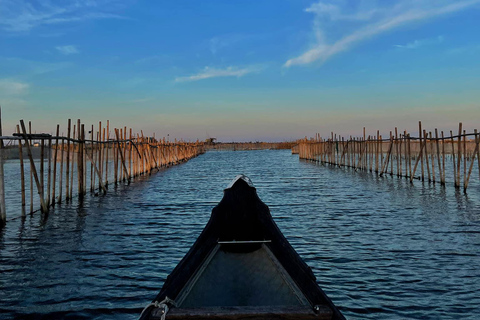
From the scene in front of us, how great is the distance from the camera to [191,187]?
72.0 ft

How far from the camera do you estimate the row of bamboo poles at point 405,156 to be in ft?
57.7

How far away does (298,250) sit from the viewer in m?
8.46

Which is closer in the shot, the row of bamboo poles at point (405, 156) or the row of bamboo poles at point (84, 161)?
the row of bamboo poles at point (84, 161)

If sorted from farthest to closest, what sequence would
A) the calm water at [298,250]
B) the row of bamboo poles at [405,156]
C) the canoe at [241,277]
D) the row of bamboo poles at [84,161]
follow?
the row of bamboo poles at [405,156], the row of bamboo poles at [84,161], the calm water at [298,250], the canoe at [241,277]

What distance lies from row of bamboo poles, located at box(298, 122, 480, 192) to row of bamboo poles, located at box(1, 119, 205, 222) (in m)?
13.2

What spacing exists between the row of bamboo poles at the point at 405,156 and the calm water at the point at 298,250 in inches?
92.3

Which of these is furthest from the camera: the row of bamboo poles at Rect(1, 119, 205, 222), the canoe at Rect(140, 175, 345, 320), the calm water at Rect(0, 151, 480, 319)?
the row of bamboo poles at Rect(1, 119, 205, 222)

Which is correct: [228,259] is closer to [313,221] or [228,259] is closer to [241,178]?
[241,178]

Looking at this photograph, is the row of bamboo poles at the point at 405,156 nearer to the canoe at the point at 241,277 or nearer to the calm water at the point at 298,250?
the calm water at the point at 298,250

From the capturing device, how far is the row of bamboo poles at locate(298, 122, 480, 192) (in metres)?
17.6

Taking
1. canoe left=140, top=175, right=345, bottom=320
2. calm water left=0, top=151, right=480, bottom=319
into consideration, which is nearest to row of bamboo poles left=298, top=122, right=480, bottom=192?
calm water left=0, top=151, right=480, bottom=319

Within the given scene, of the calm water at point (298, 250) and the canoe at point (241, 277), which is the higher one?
the canoe at point (241, 277)

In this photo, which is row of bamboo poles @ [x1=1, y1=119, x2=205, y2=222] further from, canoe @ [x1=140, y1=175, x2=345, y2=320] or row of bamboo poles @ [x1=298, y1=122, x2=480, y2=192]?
row of bamboo poles @ [x1=298, y1=122, x2=480, y2=192]

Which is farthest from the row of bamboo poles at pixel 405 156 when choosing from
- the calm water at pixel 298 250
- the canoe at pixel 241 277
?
the canoe at pixel 241 277
